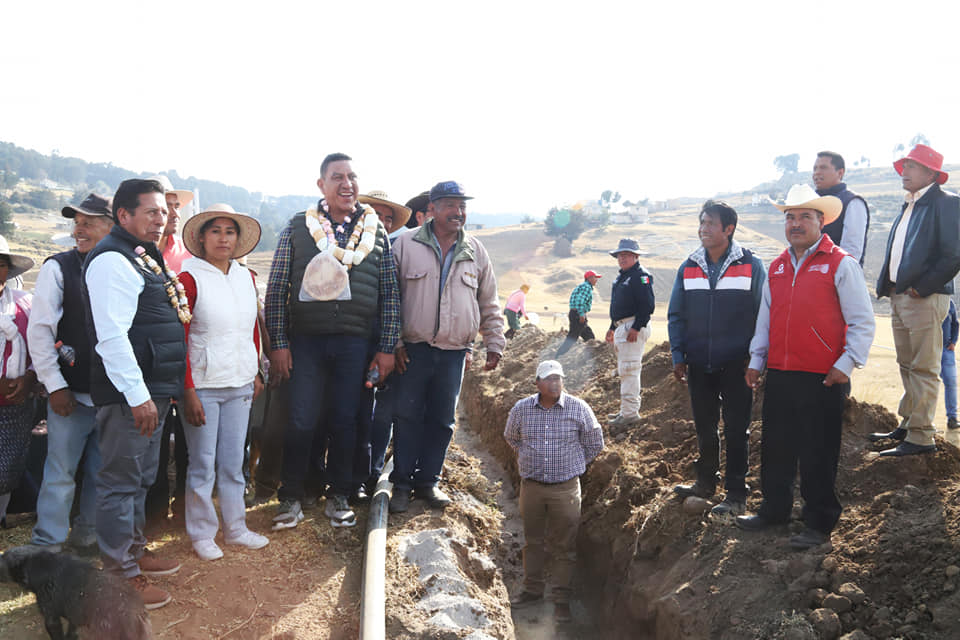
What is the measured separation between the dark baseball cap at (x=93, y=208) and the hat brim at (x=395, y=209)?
1.92 metres

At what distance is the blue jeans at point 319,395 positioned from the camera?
4238mm

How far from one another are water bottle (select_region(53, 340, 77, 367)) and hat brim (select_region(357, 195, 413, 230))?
244 centimetres

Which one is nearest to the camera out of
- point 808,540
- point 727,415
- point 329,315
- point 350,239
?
point 808,540

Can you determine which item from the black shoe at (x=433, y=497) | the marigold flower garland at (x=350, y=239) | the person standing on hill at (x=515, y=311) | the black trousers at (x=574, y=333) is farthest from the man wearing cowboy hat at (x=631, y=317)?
the person standing on hill at (x=515, y=311)

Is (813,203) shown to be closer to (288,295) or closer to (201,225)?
(288,295)

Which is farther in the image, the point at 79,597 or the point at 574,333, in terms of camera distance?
the point at 574,333

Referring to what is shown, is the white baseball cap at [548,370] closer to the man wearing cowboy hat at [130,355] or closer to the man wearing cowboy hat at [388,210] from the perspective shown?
the man wearing cowboy hat at [388,210]

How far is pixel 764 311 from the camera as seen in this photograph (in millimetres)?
4355

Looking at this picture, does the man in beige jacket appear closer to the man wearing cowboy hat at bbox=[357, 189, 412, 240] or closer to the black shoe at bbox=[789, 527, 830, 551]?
the man wearing cowboy hat at bbox=[357, 189, 412, 240]

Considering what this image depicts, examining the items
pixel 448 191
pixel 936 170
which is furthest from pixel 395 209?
pixel 936 170

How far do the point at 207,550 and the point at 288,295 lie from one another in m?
1.67

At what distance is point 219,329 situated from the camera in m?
3.66

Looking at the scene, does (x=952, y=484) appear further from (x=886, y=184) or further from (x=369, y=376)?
(x=886, y=184)

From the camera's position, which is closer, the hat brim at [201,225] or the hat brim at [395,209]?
the hat brim at [201,225]
